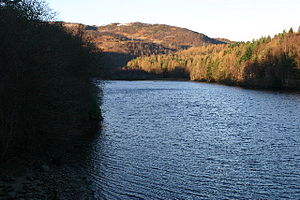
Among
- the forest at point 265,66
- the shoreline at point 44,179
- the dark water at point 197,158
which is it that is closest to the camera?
A: the shoreline at point 44,179

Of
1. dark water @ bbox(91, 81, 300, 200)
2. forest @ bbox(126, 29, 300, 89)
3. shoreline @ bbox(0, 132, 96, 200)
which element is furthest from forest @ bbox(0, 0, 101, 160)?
forest @ bbox(126, 29, 300, 89)

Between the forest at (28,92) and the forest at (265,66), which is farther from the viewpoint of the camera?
the forest at (265,66)

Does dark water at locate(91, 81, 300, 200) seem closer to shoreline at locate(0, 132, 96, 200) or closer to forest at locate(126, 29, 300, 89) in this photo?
shoreline at locate(0, 132, 96, 200)

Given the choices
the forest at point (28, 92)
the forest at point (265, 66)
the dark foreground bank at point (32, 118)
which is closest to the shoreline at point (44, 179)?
the dark foreground bank at point (32, 118)

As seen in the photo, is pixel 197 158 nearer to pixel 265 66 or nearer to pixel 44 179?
pixel 44 179

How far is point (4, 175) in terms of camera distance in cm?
1489

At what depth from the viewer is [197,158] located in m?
23.6

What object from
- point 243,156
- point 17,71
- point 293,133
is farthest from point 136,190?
point 293,133

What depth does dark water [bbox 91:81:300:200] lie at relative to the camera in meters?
17.5

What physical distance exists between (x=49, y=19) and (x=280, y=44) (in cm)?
9548

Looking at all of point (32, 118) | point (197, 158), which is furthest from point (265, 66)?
point (32, 118)

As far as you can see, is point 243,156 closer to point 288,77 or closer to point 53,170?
point 53,170

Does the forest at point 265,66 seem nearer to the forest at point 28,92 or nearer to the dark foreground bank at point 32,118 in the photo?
the dark foreground bank at point 32,118

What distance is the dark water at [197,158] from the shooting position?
17500 mm
